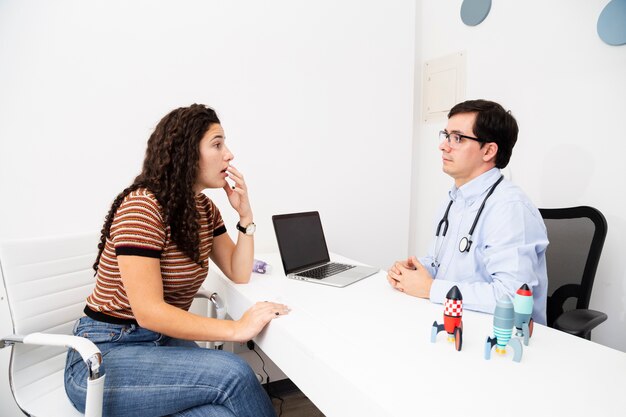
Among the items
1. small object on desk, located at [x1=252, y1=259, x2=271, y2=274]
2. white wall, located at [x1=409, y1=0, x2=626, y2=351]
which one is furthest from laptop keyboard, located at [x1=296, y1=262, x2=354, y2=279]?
white wall, located at [x1=409, y1=0, x2=626, y2=351]

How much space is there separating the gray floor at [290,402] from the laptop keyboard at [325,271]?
0.82m

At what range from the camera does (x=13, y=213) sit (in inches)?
64.2

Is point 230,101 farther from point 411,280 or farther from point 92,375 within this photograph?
point 92,375

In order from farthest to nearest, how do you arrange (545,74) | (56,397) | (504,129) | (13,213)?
(545,74) → (13,213) → (504,129) → (56,397)

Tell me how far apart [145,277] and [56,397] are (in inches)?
17.8

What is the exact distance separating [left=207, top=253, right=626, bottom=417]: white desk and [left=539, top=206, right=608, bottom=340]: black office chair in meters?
0.45

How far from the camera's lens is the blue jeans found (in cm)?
103

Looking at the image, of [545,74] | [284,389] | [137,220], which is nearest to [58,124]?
[137,220]

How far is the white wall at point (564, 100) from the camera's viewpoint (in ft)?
5.59

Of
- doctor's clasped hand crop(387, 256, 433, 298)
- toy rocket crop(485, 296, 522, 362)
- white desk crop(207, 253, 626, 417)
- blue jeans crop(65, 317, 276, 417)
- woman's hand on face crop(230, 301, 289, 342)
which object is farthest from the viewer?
doctor's clasped hand crop(387, 256, 433, 298)

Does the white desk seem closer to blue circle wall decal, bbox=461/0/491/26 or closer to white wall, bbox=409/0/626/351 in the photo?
white wall, bbox=409/0/626/351

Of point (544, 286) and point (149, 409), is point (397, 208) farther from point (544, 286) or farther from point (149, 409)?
point (149, 409)

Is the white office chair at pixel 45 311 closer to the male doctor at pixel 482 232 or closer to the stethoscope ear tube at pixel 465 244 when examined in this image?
the male doctor at pixel 482 232

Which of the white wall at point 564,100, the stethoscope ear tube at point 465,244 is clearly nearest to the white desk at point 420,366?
the stethoscope ear tube at point 465,244
